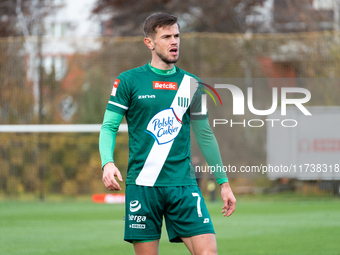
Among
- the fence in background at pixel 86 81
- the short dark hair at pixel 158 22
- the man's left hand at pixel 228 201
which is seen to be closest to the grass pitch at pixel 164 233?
the fence in background at pixel 86 81

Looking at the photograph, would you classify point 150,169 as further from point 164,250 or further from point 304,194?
point 304,194

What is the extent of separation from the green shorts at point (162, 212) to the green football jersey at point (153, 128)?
0.07m

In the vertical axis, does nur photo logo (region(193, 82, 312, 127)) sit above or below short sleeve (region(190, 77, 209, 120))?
below

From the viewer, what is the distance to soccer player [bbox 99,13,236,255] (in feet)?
12.4

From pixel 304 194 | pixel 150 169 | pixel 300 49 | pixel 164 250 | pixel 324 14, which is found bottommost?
pixel 304 194

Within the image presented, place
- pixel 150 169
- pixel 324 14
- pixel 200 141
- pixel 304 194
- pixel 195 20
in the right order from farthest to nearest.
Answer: pixel 195 20, pixel 324 14, pixel 304 194, pixel 200 141, pixel 150 169

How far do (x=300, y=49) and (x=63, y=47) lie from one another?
670 cm

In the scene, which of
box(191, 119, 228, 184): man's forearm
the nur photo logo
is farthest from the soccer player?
the nur photo logo

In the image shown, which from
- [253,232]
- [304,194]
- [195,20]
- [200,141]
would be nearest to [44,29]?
[195,20]

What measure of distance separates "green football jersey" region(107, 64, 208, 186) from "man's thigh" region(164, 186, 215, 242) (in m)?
0.08

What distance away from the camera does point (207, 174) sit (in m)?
14.8

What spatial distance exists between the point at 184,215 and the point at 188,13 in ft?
58.7

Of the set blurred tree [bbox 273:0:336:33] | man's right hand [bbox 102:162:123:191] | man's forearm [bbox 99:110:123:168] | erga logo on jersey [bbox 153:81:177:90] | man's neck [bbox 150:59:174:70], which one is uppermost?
blurred tree [bbox 273:0:336:33]

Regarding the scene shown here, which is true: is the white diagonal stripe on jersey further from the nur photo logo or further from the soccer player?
the nur photo logo
